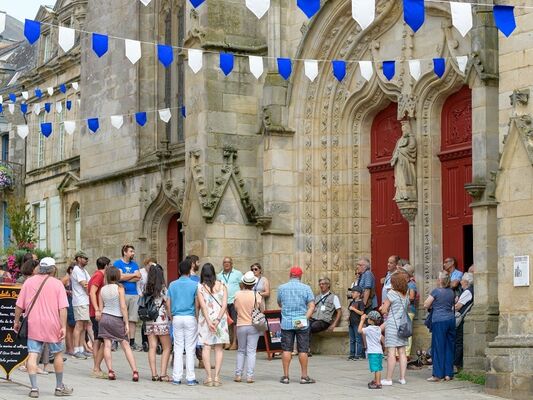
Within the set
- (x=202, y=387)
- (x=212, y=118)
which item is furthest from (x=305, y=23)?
(x=202, y=387)

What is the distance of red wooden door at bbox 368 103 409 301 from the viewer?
819 inches

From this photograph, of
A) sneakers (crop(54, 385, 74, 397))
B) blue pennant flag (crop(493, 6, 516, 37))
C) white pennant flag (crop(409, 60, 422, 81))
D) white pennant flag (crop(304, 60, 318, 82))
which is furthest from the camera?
white pennant flag (crop(304, 60, 318, 82))

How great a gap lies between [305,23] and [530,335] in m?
8.53

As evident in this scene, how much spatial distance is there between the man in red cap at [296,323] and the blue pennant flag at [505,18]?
4.49 m

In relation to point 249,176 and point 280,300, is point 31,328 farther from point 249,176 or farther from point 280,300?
point 249,176

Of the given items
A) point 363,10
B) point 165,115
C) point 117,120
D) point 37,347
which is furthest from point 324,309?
point 117,120

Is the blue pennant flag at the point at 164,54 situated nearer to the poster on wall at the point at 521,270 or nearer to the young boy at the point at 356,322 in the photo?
the young boy at the point at 356,322

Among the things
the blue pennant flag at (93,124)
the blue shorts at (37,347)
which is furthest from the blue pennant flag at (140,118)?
the blue shorts at (37,347)

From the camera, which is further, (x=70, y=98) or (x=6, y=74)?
(x=6, y=74)

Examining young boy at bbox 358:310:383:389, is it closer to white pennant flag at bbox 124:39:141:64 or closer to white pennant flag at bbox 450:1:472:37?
white pennant flag at bbox 450:1:472:37

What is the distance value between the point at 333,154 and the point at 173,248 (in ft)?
22.2

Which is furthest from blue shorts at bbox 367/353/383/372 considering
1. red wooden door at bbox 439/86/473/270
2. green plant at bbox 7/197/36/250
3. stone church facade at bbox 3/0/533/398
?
green plant at bbox 7/197/36/250

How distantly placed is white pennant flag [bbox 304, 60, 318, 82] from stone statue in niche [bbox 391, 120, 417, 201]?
6.15 feet

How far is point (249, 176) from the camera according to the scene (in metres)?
23.1
